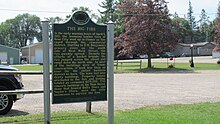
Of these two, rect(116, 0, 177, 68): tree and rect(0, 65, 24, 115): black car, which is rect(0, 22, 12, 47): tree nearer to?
rect(116, 0, 177, 68): tree

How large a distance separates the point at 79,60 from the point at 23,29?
390 feet

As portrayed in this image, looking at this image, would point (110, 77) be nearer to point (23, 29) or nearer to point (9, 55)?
point (9, 55)

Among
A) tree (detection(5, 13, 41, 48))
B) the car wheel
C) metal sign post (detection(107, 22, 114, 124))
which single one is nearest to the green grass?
the car wheel

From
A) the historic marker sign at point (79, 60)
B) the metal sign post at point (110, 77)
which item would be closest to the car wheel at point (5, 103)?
the historic marker sign at point (79, 60)

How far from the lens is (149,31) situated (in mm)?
38875

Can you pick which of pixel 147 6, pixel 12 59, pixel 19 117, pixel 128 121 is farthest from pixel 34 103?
pixel 12 59

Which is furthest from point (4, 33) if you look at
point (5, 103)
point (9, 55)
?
point (5, 103)

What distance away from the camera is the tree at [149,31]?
3897 centimetres

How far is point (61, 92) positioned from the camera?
273 inches

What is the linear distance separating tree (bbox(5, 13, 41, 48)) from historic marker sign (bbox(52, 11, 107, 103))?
116 metres

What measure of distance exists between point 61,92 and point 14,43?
11580 centimetres

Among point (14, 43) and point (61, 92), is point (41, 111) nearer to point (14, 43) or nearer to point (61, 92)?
point (61, 92)

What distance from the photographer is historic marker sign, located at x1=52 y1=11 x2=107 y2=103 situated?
6.89m

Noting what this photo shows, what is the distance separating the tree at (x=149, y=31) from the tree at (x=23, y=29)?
8471 cm
